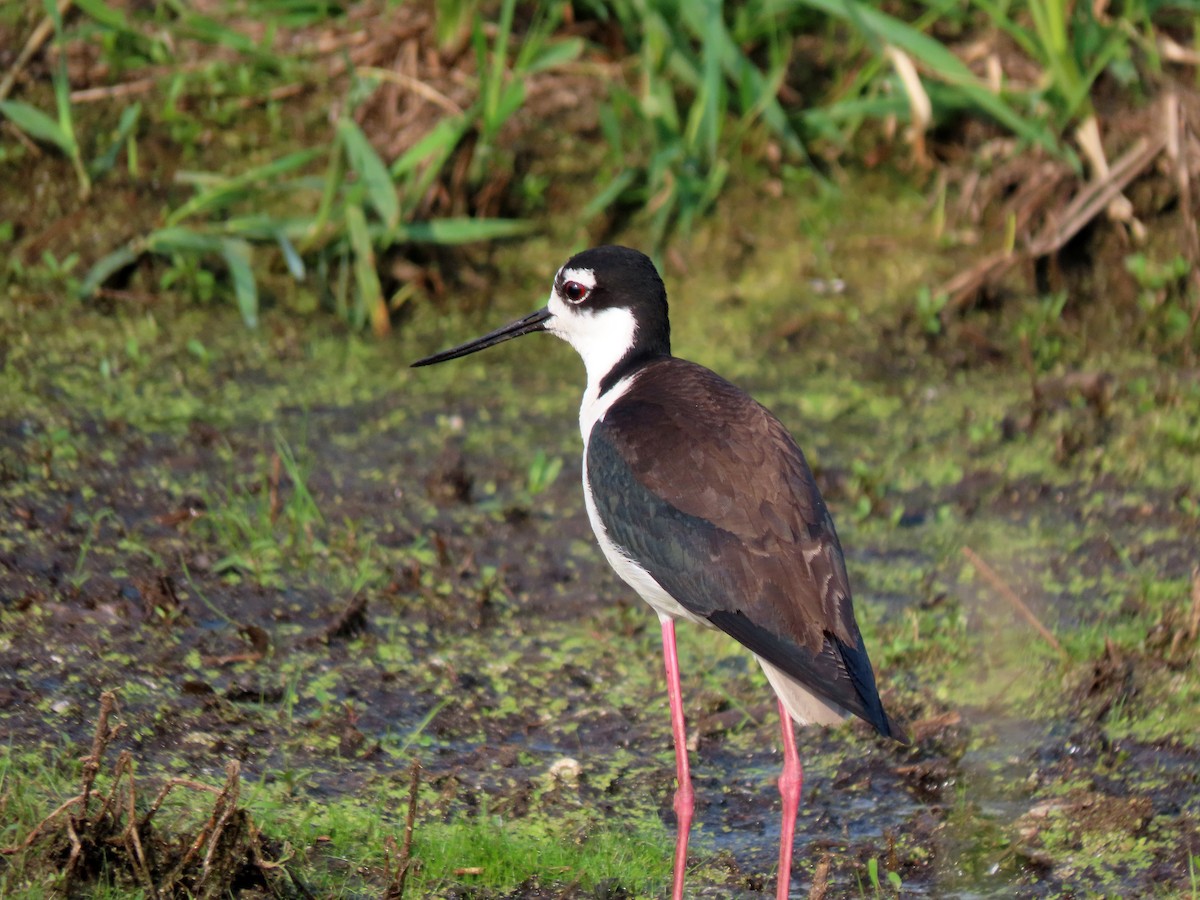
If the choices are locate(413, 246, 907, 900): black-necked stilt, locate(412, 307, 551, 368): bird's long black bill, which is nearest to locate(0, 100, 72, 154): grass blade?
locate(412, 307, 551, 368): bird's long black bill

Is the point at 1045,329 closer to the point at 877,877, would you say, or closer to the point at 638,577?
the point at 638,577

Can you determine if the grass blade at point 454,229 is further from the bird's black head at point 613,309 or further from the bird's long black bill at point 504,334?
the bird's black head at point 613,309

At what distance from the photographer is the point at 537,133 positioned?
6.53m

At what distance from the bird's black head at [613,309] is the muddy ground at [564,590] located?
82 cm

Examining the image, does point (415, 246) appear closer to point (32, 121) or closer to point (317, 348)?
point (317, 348)

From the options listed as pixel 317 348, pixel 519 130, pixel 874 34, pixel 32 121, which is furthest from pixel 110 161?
pixel 874 34

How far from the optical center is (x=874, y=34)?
6.05 meters

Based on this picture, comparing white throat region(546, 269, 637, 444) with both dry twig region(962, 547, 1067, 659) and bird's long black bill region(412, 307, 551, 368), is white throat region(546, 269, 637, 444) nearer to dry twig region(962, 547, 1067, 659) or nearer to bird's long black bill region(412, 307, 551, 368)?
bird's long black bill region(412, 307, 551, 368)

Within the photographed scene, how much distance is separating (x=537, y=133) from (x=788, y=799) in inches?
141

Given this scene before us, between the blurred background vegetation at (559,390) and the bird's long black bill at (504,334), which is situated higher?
the bird's long black bill at (504,334)

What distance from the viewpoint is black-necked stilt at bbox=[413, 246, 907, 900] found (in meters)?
3.48

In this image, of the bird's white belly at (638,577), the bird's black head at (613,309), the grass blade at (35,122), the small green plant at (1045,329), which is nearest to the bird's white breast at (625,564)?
the bird's white belly at (638,577)

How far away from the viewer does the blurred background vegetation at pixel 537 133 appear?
595 cm

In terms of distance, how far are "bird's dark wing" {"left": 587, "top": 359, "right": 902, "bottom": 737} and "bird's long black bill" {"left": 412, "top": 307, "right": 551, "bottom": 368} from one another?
0.65 m
